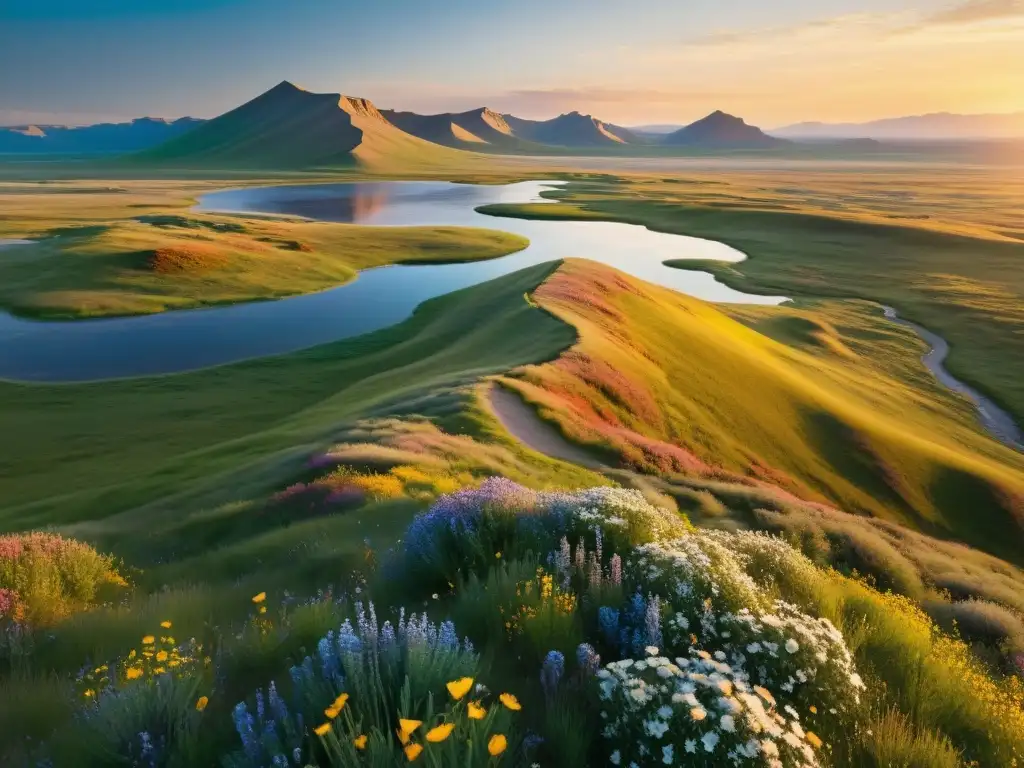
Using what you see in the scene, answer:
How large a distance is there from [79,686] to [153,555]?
8.78 metres

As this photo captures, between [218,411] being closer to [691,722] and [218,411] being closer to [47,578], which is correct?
[47,578]

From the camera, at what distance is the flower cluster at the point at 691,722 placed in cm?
407

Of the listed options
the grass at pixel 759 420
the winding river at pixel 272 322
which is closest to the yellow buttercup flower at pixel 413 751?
the grass at pixel 759 420

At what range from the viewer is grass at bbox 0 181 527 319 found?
61.4 meters

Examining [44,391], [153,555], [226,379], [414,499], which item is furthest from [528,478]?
[44,391]

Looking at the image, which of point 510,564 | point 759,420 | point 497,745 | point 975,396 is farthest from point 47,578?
point 975,396

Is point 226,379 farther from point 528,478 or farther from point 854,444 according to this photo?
point 854,444

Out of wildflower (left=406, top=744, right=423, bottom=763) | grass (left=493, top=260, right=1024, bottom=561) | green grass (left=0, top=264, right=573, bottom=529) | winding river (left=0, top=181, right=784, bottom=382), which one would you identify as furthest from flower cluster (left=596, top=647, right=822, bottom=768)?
winding river (left=0, top=181, right=784, bottom=382)

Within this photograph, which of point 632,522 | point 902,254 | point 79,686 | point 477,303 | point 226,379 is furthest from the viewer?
point 902,254

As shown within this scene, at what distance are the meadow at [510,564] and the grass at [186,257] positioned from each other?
24392 mm

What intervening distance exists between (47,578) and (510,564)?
22.6 feet

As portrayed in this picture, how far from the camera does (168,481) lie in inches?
953

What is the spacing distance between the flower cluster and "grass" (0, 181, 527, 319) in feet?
215

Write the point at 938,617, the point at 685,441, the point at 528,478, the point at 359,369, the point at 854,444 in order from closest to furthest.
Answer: the point at 938,617, the point at 528,478, the point at 685,441, the point at 854,444, the point at 359,369
